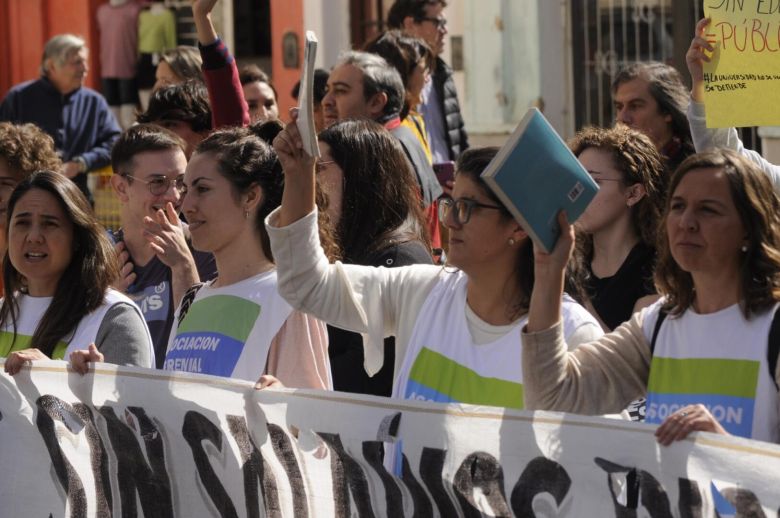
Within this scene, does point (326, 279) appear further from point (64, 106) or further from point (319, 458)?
point (64, 106)

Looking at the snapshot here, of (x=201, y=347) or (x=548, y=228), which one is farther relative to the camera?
(x=201, y=347)

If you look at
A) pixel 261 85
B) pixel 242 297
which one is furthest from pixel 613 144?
pixel 261 85

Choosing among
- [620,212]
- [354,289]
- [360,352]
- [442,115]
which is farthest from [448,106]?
[354,289]

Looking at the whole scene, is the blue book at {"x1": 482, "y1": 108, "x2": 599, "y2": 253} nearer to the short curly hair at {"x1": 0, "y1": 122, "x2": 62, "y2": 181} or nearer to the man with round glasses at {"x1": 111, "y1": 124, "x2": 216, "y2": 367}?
the man with round glasses at {"x1": 111, "y1": 124, "x2": 216, "y2": 367}

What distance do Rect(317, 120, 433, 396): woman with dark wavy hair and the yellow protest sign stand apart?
3.08 ft

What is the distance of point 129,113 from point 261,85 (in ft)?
23.0

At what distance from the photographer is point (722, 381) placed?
10.9 feet

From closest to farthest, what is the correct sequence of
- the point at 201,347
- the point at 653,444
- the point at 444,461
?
the point at 653,444 < the point at 444,461 < the point at 201,347

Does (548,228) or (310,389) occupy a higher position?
(548,228)

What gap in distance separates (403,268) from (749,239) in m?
0.92

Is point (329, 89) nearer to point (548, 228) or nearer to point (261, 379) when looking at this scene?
point (261, 379)

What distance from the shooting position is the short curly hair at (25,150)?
6.20 m

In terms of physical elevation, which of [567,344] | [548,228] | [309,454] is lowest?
[309,454]

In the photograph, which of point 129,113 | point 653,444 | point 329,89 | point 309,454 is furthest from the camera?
point 129,113
